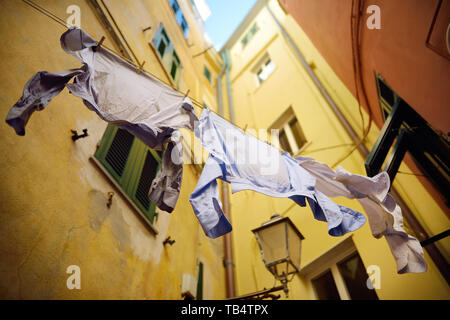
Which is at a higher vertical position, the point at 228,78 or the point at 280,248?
the point at 228,78

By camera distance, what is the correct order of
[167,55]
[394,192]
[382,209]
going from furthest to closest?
[167,55] → [394,192] → [382,209]

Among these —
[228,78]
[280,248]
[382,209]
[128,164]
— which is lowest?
[280,248]

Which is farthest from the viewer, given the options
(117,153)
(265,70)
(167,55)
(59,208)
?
(265,70)

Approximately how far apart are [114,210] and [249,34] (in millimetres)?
11560

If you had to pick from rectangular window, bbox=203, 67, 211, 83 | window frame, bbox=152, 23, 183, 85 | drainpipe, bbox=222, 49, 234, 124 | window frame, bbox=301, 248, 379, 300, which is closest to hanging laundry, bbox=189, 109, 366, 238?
window frame, bbox=301, 248, 379, 300

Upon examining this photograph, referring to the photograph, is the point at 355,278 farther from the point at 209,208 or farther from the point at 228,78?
the point at 228,78

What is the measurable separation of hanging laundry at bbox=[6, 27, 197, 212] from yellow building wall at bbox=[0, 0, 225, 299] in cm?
66

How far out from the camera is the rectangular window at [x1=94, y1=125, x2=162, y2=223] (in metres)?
4.39

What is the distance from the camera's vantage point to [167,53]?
8133 mm

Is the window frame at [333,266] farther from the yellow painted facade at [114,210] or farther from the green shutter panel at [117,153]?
the green shutter panel at [117,153]

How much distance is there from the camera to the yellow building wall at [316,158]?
174 inches

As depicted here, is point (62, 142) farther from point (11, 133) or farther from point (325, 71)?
point (325, 71)

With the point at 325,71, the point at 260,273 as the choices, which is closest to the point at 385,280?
the point at 260,273

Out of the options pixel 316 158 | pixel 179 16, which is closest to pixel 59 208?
pixel 316 158
